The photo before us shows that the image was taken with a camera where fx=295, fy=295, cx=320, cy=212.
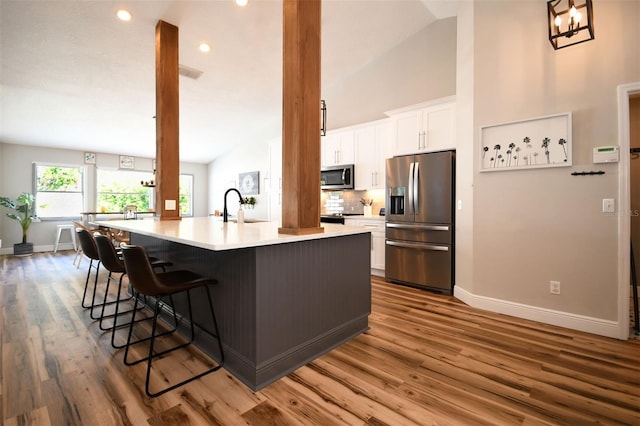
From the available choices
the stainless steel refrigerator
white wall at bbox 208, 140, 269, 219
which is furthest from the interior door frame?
white wall at bbox 208, 140, 269, 219

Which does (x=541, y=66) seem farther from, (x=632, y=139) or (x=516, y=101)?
(x=632, y=139)

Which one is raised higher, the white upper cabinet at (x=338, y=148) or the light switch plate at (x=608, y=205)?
the white upper cabinet at (x=338, y=148)

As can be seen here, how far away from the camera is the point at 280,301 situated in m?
1.91

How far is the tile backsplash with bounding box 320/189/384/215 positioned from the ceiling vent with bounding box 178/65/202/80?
112 inches

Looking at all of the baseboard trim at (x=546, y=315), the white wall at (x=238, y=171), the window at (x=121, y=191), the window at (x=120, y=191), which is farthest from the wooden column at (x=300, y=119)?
the window at (x=120, y=191)

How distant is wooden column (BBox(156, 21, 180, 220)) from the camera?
144 inches

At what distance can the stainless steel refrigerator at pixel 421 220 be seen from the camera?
3684 mm

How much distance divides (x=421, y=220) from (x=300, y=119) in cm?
243

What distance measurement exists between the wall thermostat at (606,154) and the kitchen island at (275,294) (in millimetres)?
2144

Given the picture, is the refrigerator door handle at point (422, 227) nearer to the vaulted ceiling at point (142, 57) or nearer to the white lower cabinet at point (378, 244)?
the white lower cabinet at point (378, 244)

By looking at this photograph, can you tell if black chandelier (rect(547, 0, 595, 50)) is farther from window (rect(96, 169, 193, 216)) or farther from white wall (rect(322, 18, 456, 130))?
window (rect(96, 169, 193, 216))

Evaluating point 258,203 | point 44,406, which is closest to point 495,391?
point 44,406

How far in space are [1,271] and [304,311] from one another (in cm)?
579

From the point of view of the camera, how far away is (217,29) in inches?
156
